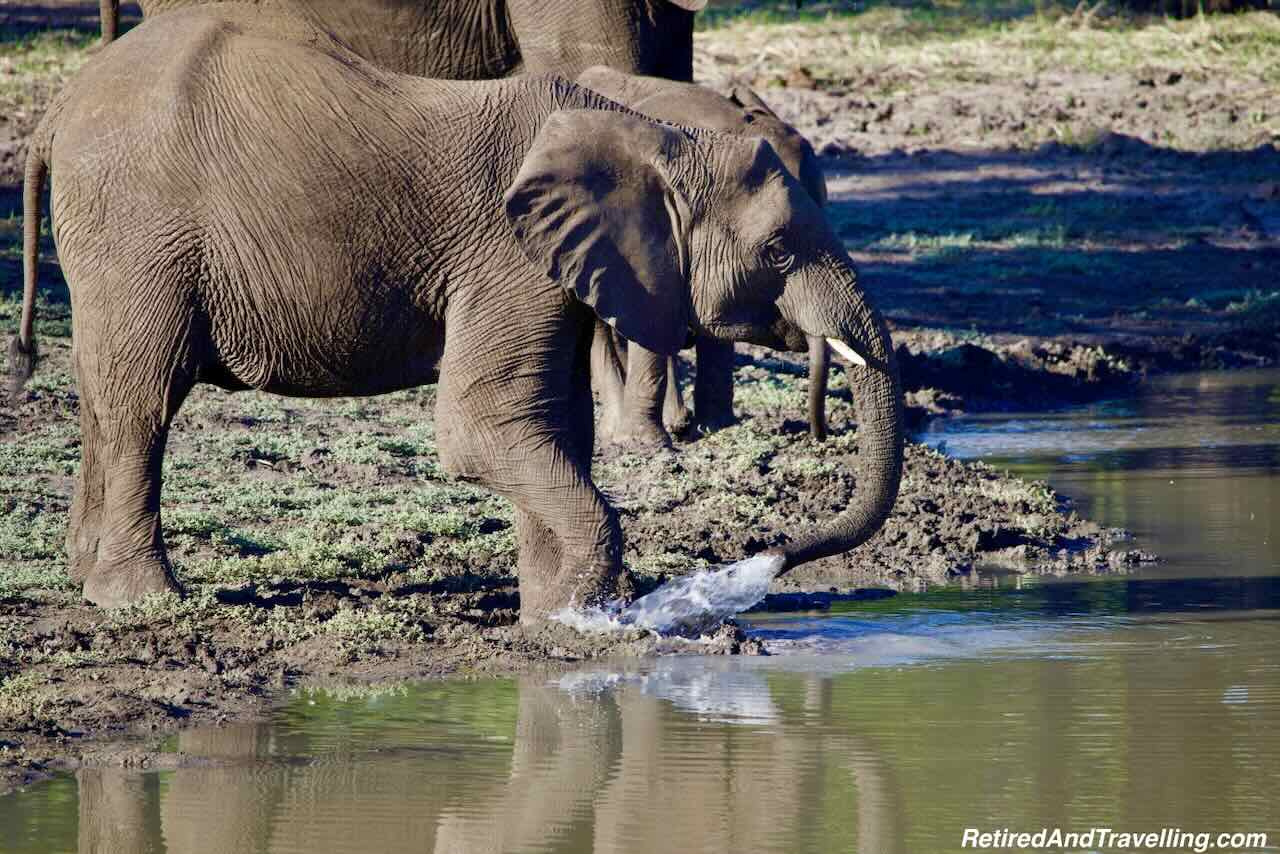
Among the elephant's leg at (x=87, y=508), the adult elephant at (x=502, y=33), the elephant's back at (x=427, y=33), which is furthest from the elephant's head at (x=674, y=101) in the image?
the elephant's leg at (x=87, y=508)

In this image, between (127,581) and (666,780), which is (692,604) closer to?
(666,780)

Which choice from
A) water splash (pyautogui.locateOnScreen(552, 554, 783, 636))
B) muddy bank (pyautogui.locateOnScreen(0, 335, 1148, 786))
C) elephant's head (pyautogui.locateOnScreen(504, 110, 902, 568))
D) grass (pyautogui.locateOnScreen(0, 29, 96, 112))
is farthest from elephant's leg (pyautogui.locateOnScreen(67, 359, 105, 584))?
grass (pyautogui.locateOnScreen(0, 29, 96, 112))

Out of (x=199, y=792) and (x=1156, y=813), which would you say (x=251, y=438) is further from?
(x=1156, y=813)

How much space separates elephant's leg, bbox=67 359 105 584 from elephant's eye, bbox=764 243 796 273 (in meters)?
2.53

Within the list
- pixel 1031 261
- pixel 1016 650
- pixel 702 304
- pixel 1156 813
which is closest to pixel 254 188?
pixel 702 304

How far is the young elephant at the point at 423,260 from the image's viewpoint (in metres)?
7.28

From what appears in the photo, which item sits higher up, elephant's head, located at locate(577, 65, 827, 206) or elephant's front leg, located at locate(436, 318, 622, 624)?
elephant's head, located at locate(577, 65, 827, 206)

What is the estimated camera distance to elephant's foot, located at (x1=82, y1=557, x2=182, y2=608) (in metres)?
7.75

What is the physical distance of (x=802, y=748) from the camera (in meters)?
6.38

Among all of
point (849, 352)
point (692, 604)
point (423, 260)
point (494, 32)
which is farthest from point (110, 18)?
point (849, 352)

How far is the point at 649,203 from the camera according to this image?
24.1 feet

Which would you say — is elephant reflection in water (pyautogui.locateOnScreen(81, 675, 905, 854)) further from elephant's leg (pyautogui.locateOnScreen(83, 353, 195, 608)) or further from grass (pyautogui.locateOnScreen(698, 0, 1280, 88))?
grass (pyautogui.locateOnScreen(698, 0, 1280, 88))

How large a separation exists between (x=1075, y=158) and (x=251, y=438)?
29.2 ft

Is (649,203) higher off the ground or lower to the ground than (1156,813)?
higher
